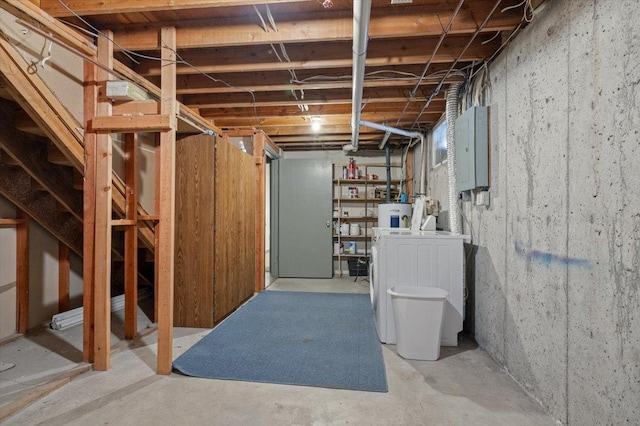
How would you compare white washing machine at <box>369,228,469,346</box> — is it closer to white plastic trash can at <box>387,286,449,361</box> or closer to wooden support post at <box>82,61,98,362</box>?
white plastic trash can at <box>387,286,449,361</box>

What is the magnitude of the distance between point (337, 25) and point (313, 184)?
3.44 m

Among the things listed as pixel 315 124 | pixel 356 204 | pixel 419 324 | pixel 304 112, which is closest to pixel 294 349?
pixel 419 324

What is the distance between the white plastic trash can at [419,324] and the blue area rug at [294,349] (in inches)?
10.1

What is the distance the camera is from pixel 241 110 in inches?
154

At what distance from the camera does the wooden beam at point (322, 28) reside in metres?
2.11

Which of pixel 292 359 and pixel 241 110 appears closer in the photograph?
pixel 292 359

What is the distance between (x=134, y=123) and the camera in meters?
2.12

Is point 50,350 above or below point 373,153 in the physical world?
below

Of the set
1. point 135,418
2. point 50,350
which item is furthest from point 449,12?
point 50,350

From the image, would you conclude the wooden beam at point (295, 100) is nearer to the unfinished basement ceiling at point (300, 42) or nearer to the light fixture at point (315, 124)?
the unfinished basement ceiling at point (300, 42)

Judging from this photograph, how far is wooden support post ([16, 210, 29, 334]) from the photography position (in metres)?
2.77

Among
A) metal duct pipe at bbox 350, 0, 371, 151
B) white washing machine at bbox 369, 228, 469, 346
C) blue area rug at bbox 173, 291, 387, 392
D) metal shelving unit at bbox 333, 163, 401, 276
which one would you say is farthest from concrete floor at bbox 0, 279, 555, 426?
metal shelving unit at bbox 333, 163, 401, 276

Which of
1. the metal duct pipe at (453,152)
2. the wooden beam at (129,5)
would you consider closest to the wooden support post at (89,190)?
the wooden beam at (129,5)

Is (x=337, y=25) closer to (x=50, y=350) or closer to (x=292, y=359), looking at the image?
(x=292, y=359)
